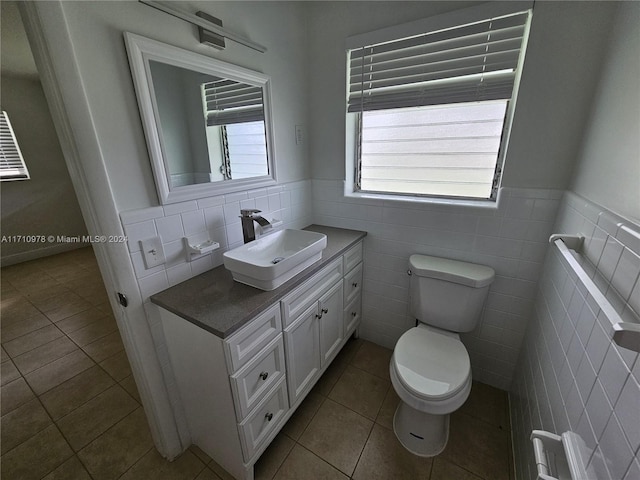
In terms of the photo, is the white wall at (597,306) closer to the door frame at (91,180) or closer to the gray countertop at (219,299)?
the gray countertop at (219,299)

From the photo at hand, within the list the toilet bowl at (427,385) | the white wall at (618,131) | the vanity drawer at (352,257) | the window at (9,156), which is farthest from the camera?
the window at (9,156)

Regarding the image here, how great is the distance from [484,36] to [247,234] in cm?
155

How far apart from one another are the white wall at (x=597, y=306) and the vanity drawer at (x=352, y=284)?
101 cm

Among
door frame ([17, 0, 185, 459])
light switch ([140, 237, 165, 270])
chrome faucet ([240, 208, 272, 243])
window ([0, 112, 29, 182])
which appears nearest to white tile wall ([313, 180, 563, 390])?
chrome faucet ([240, 208, 272, 243])

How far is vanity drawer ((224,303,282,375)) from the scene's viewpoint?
38.5 inches

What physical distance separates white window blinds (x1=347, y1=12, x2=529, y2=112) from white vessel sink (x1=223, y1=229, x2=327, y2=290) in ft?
3.06

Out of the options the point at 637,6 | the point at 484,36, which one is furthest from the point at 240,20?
the point at 637,6

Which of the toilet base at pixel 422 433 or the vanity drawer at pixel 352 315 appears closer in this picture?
the toilet base at pixel 422 433

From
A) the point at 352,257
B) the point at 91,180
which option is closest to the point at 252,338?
the point at 91,180

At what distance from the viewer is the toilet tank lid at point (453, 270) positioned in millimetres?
1437

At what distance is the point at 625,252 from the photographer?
2.22 feet

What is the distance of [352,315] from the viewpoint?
77.0 inches

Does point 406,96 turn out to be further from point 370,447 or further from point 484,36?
point 370,447

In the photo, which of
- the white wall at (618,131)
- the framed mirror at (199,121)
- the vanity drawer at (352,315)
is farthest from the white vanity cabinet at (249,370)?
the white wall at (618,131)
